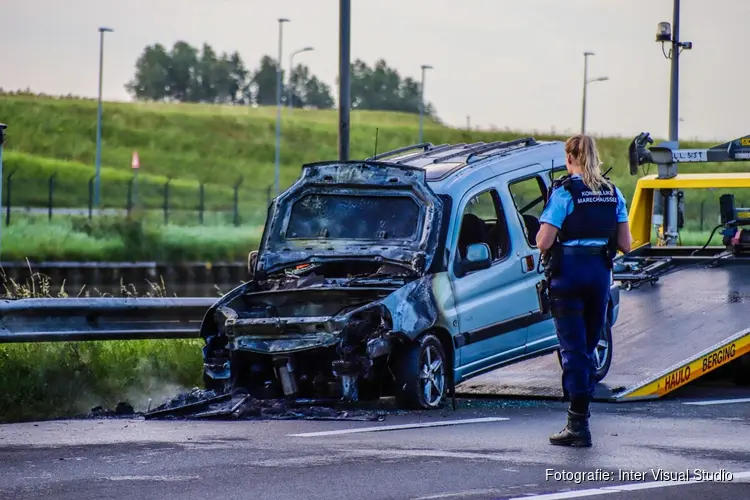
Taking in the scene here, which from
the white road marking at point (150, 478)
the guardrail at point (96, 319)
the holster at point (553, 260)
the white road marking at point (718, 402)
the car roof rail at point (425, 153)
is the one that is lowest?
the white road marking at point (718, 402)

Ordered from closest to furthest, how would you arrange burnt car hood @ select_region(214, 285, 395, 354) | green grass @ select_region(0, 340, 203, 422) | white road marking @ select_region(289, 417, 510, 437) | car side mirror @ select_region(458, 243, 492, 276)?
white road marking @ select_region(289, 417, 510, 437) → burnt car hood @ select_region(214, 285, 395, 354) → green grass @ select_region(0, 340, 203, 422) → car side mirror @ select_region(458, 243, 492, 276)

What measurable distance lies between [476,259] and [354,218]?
3.99 ft

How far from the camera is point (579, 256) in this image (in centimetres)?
922

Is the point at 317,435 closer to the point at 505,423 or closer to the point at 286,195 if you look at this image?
the point at 505,423

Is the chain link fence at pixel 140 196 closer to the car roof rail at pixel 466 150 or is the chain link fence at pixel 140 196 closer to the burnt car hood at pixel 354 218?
the car roof rail at pixel 466 150

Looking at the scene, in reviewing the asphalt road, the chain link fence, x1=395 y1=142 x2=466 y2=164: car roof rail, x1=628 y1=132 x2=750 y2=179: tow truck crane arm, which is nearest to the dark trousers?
the asphalt road

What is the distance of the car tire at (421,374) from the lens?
11055 millimetres

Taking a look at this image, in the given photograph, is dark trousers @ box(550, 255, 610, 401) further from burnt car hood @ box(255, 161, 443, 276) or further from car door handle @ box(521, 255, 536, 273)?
car door handle @ box(521, 255, 536, 273)

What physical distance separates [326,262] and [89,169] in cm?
7544

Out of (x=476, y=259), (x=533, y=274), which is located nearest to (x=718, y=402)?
(x=533, y=274)

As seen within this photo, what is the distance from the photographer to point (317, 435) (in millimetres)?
9531

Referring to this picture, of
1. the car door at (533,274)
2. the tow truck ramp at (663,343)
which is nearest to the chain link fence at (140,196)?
the tow truck ramp at (663,343)

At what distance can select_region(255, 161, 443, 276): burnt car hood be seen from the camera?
11.9 metres

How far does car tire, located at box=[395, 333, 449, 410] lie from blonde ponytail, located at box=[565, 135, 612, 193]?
7.93 ft
